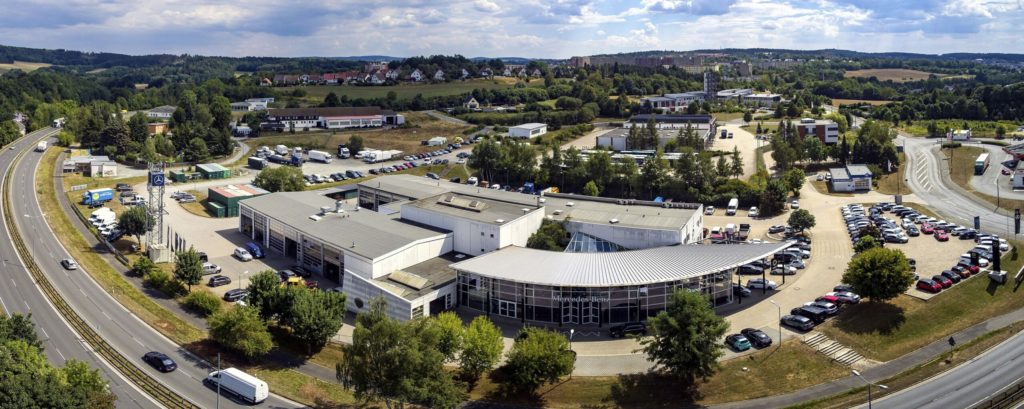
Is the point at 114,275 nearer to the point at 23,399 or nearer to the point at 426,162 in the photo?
the point at 23,399

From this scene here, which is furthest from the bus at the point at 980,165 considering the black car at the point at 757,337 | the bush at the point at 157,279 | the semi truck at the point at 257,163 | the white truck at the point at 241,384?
the semi truck at the point at 257,163

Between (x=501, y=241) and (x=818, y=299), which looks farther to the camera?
(x=501, y=241)

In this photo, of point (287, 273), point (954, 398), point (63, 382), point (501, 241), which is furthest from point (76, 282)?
point (954, 398)

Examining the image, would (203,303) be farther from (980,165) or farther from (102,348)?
(980,165)

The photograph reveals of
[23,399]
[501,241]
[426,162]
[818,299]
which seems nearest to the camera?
[23,399]

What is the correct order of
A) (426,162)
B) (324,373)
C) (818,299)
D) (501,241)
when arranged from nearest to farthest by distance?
1. (324,373)
2. (818,299)
3. (501,241)
4. (426,162)

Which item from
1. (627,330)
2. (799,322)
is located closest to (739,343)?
(799,322)

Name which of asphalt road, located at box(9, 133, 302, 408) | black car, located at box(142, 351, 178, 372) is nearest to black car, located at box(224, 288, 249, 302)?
asphalt road, located at box(9, 133, 302, 408)
